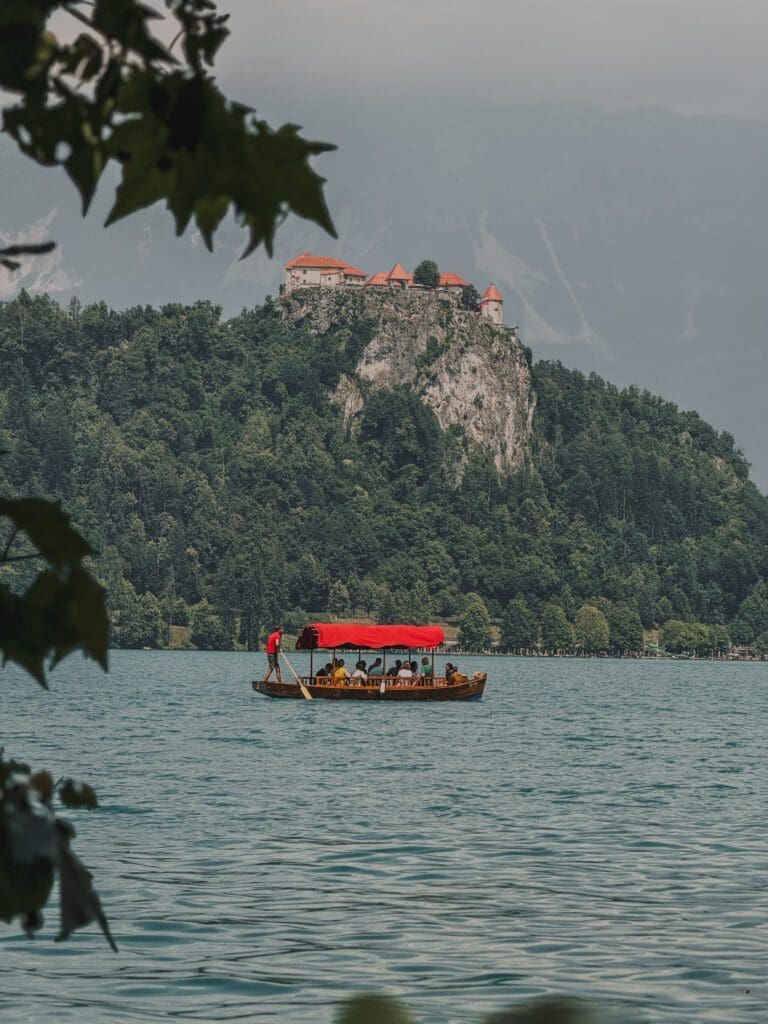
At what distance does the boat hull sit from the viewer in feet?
277

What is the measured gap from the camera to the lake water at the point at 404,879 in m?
18.2

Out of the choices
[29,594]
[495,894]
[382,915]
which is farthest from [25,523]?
[495,894]

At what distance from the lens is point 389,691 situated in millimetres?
84125

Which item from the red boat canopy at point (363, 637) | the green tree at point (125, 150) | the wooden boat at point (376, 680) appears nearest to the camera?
the green tree at point (125, 150)

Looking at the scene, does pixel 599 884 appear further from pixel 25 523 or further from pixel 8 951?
pixel 25 523

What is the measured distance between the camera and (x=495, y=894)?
24.2 meters

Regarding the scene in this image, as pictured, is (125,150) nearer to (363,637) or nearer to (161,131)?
(161,131)

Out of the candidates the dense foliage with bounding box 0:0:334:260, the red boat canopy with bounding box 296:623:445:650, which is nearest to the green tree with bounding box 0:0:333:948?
the dense foliage with bounding box 0:0:334:260

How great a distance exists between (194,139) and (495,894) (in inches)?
881

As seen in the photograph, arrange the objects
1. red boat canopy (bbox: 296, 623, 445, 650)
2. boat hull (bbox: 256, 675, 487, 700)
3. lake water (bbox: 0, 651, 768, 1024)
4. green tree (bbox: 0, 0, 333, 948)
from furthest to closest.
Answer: boat hull (bbox: 256, 675, 487, 700), red boat canopy (bbox: 296, 623, 445, 650), lake water (bbox: 0, 651, 768, 1024), green tree (bbox: 0, 0, 333, 948)

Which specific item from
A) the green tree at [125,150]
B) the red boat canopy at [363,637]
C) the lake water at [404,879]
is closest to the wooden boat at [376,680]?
the red boat canopy at [363,637]

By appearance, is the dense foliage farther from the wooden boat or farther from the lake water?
the wooden boat

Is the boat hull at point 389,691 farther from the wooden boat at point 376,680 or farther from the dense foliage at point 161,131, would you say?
the dense foliage at point 161,131

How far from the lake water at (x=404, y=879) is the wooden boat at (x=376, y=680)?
18.5m
